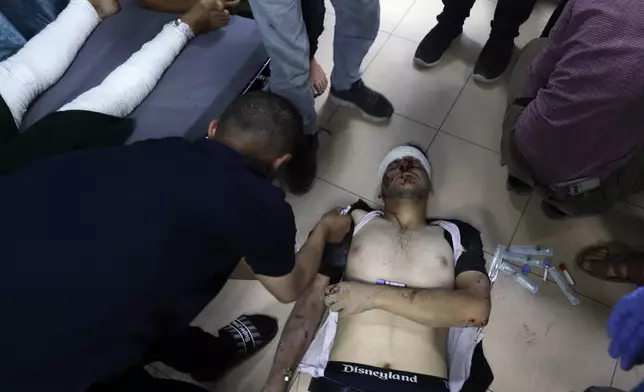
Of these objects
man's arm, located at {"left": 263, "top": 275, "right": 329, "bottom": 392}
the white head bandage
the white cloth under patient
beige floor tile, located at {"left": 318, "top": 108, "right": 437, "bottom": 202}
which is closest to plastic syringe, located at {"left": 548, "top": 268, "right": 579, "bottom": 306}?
the white cloth under patient

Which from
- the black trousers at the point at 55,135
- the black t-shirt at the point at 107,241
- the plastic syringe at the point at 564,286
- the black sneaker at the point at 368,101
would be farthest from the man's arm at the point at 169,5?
the plastic syringe at the point at 564,286

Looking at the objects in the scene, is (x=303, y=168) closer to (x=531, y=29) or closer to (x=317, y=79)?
(x=317, y=79)

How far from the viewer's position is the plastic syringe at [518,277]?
66.0 inches

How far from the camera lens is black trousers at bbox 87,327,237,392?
1.17 meters

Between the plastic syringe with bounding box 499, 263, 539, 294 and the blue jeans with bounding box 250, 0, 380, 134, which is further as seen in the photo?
the plastic syringe with bounding box 499, 263, 539, 294

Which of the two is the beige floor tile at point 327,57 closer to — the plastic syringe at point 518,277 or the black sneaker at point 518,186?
the black sneaker at point 518,186

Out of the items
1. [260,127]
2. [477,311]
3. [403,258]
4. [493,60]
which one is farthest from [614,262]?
[260,127]

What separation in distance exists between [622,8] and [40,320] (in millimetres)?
1349

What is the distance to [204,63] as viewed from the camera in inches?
68.4

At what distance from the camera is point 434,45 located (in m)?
2.18

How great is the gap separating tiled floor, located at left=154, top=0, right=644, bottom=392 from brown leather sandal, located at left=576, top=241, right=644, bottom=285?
0.10ft

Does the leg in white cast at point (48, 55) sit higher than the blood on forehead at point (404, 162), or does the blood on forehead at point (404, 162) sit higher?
the leg in white cast at point (48, 55)

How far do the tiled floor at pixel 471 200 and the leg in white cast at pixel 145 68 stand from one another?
59 centimetres

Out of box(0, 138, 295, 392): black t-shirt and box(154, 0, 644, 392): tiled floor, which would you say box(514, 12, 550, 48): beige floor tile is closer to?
box(154, 0, 644, 392): tiled floor
